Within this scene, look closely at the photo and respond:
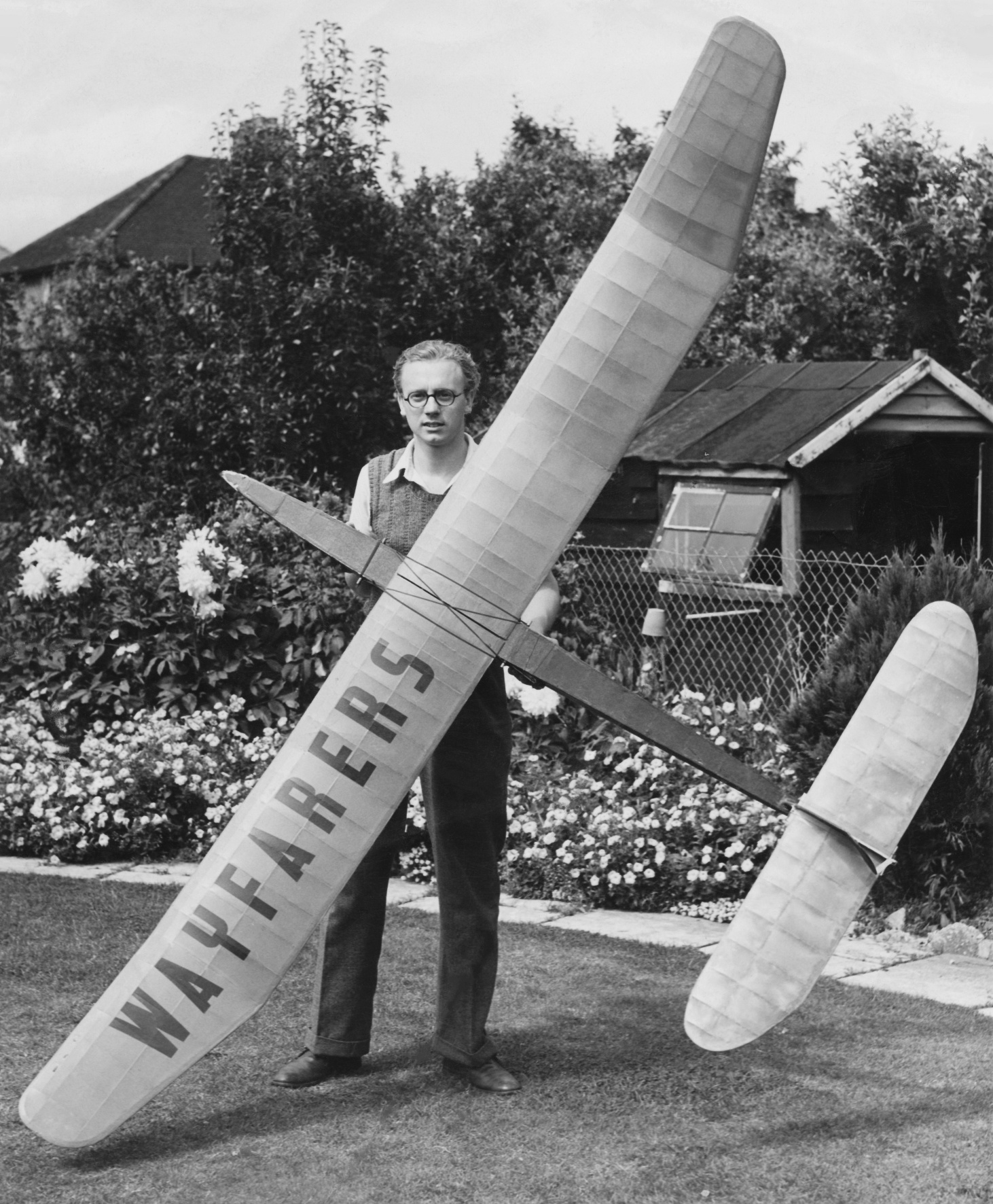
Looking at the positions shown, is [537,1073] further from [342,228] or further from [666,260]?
[342,228]

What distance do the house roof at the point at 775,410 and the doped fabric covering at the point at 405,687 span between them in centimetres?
624

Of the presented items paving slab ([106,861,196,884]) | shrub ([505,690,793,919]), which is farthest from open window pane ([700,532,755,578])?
paving slab ([106,861,196,884])

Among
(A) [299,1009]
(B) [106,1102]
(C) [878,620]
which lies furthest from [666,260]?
(C) [878,620]

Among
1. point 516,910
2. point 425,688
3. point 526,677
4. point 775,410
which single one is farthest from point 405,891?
point 775,410

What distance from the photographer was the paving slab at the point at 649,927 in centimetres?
566

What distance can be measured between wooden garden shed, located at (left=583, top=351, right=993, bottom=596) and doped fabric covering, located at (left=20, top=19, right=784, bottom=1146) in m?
6.14

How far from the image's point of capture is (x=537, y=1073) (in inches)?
159

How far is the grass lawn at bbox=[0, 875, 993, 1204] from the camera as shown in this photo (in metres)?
3.33

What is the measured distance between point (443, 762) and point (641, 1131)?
3.40 ft

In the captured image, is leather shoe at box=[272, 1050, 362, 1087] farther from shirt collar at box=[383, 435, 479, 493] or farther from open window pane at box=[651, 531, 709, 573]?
open window pane at box=[651, 531, 709, 573]

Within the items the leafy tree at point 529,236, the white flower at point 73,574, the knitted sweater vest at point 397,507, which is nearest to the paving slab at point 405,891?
the knitted sweater vest at point 397,507

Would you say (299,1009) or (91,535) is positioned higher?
(91,535)

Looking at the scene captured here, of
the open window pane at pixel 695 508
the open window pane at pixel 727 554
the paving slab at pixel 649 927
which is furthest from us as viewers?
the open window pane at pixel 695 508

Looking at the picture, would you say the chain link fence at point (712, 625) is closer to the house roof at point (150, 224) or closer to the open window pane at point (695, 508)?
the open window pane at point (695, 508)
